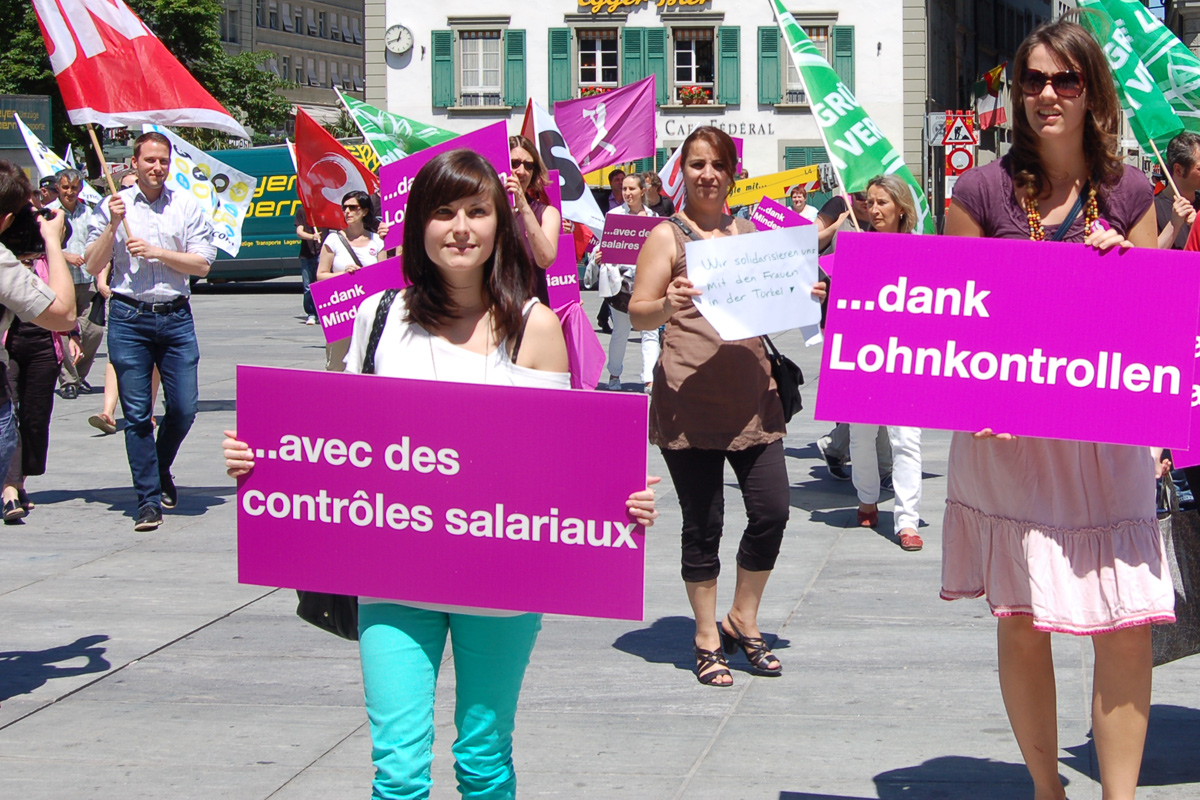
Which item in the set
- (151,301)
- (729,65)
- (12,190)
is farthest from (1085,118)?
(729,65)

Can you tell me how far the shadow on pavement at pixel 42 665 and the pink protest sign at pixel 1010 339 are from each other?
296 cm

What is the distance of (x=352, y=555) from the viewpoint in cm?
328

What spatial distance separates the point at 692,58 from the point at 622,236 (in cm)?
3047

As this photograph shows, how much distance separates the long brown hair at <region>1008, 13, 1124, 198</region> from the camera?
3.47 meters

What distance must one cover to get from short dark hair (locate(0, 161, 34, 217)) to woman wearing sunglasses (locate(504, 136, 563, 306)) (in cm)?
226

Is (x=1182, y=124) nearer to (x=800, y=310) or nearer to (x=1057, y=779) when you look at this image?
(x=800, y=310)

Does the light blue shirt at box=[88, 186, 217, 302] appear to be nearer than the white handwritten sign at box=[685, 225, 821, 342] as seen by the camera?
No

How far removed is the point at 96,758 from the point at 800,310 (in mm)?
2562

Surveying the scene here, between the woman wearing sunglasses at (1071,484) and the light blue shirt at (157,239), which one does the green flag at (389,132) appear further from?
the woman wearing sunglasses at (1071,484)

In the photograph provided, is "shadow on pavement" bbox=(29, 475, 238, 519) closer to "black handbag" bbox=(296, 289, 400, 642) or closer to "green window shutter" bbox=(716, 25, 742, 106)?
"black handbag" bbox=(296, 289, 400, 642)

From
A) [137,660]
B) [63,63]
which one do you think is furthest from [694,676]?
[63,63]

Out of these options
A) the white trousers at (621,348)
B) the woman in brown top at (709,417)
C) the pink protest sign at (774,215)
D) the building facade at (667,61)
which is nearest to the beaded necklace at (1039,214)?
the woman in brown top at (709,417)

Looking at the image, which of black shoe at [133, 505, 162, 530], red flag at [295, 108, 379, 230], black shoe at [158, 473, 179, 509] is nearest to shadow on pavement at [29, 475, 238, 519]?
black shoe at [158, 473, 179, 509]

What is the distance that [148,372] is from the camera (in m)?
7.70
